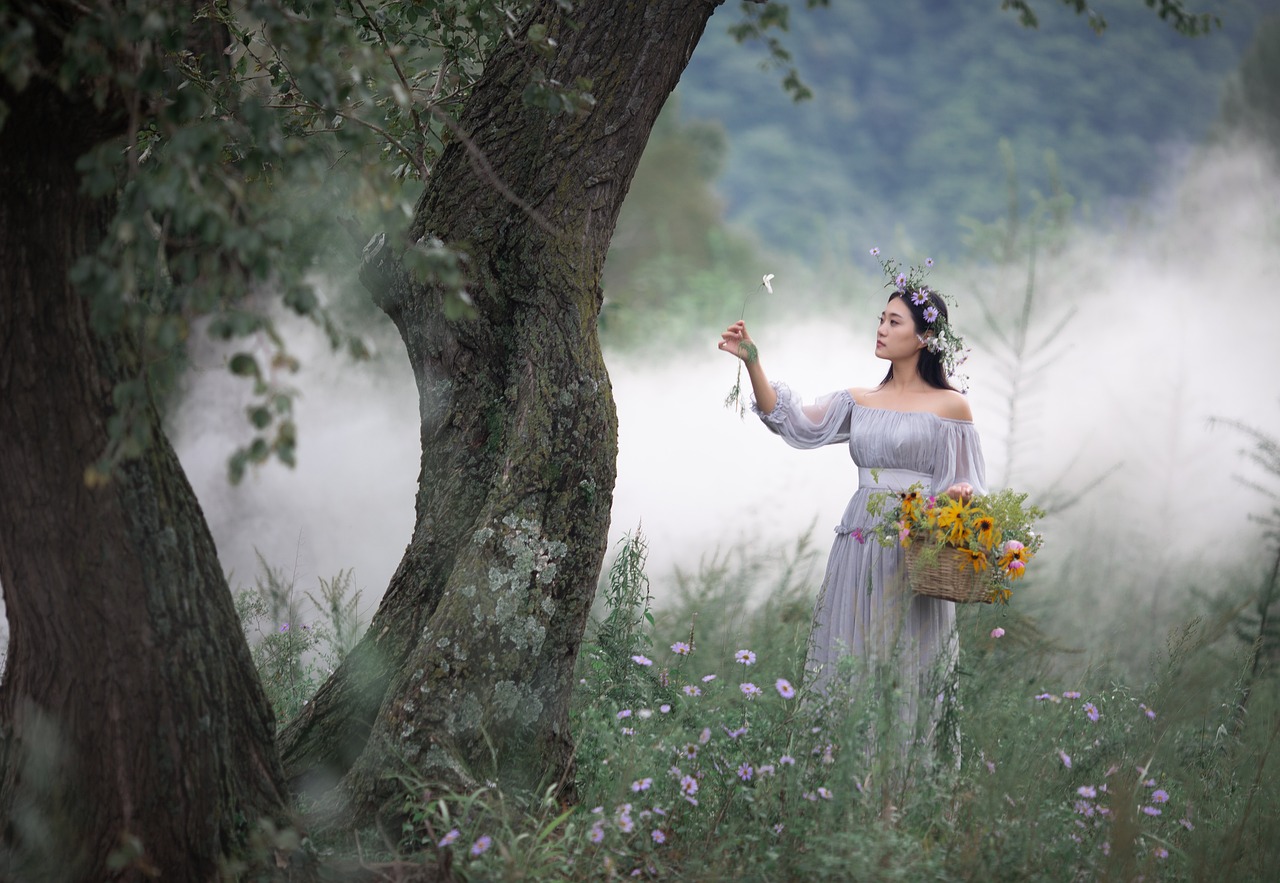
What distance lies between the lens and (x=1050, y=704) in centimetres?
438

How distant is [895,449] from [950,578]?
833 millimetres

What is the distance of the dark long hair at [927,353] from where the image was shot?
477 cm

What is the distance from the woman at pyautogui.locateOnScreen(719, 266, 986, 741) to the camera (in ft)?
15.0

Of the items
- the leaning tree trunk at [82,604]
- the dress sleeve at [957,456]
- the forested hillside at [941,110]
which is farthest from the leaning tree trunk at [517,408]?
the forested hillside at [941,110]

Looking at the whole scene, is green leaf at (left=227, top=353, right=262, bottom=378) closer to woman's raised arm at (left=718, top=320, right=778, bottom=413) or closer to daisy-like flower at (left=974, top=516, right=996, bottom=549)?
woman's raised arm at (left=718, top=320, right=778, bottom=413)

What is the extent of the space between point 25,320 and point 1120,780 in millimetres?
3175

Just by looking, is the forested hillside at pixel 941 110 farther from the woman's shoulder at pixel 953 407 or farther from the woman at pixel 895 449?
the woman's shoulder at pixel 953 407

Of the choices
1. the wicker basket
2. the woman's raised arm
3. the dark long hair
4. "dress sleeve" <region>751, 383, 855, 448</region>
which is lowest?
the wicker basket

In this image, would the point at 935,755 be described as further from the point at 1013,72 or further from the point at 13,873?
the point at 1013,72

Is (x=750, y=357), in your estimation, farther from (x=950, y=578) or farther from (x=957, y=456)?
(x=950, y=578)

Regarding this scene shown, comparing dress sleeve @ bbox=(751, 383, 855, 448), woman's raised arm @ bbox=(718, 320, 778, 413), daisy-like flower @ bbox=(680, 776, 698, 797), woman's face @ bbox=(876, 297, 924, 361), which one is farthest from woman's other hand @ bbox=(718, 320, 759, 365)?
daisy-like flower @ bbox=(680, 776, 698, 797)

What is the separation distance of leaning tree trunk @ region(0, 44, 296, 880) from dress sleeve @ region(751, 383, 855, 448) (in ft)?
8.78

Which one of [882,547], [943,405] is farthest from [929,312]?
[882,547]

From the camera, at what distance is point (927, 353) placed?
16.0ft
